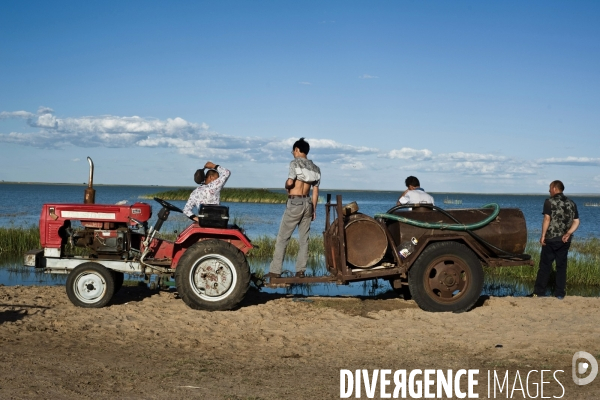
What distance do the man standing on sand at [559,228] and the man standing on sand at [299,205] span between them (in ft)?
11.5

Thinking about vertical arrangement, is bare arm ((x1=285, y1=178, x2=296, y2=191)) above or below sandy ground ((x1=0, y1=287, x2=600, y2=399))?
above

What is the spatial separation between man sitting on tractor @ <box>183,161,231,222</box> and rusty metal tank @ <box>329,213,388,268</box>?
1.68 m

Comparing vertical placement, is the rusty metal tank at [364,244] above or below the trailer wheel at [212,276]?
above

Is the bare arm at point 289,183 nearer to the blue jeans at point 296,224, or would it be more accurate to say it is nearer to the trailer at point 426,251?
the blue jeans at point 296,224

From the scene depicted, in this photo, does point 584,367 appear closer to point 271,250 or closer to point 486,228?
point 486,228

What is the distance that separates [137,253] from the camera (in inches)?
317

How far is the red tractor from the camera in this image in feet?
25.2

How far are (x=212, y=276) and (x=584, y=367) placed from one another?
161 inches

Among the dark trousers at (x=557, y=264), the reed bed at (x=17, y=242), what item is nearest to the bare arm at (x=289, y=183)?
the dark trousers at (x=557, y=264)

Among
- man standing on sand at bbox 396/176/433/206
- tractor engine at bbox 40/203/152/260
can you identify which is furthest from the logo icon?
tractor engine at bbox 40/203/152/260

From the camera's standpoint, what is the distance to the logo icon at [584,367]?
5258 mm

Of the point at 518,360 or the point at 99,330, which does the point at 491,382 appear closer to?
the point at 518,360

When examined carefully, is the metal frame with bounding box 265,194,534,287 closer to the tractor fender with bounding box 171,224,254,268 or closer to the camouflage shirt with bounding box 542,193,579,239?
the tractor fender with bounding box 171,224,254,268

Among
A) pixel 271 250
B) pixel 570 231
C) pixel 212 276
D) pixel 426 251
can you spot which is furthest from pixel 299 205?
pixel 271 250
